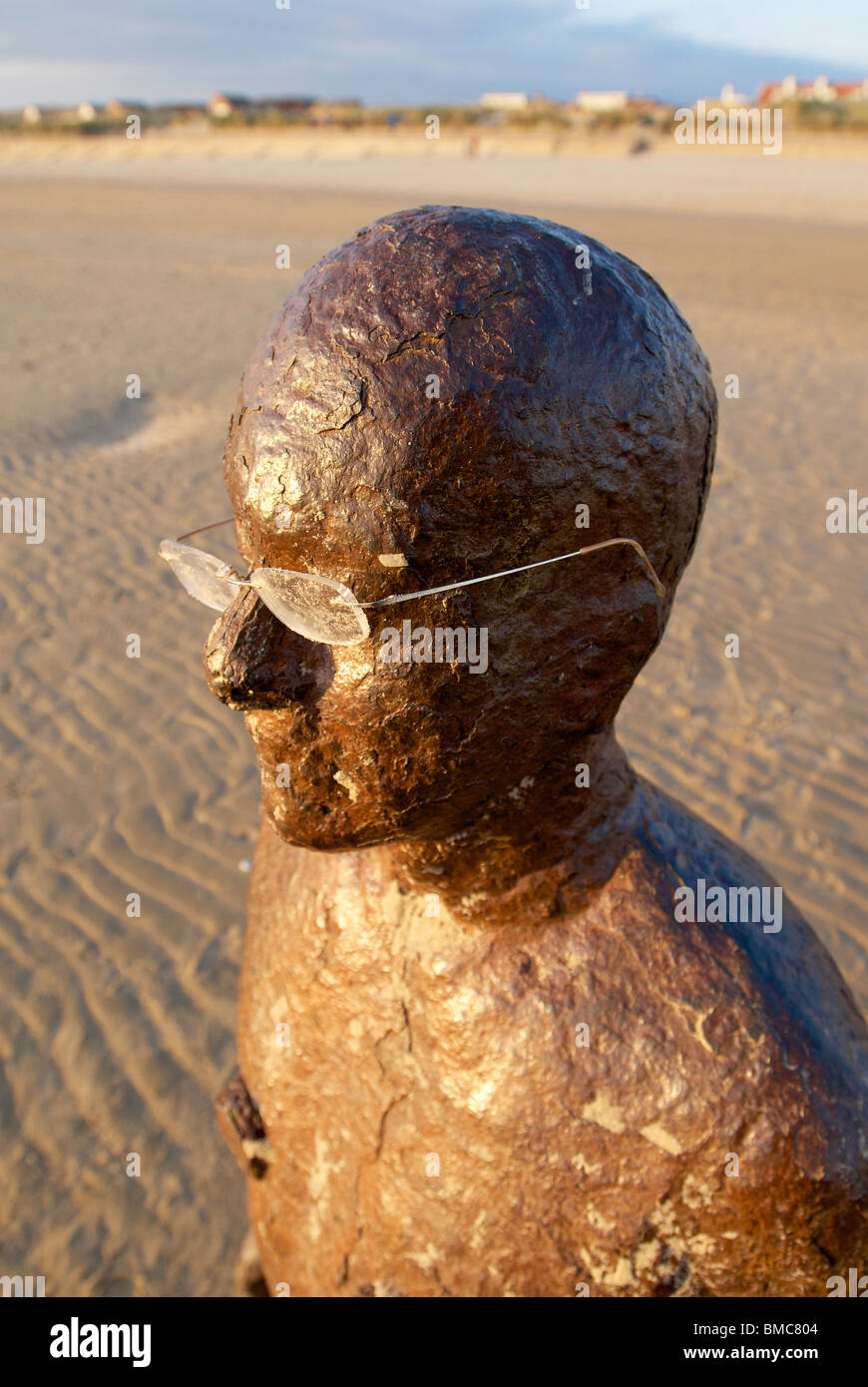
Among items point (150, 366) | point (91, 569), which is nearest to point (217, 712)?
point (91, 569)

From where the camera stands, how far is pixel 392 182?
98.1 ft

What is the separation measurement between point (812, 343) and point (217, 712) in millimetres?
10000

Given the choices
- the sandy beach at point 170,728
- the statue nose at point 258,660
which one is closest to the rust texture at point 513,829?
the statue nose at point 258,660

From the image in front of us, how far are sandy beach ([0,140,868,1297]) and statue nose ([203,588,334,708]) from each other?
2.56 metres

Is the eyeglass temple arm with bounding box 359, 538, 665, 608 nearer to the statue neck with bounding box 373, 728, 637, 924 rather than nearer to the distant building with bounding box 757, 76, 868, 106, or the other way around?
the statue neck with bounding box 373, 728, 637, 924

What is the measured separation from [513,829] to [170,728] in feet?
13.3

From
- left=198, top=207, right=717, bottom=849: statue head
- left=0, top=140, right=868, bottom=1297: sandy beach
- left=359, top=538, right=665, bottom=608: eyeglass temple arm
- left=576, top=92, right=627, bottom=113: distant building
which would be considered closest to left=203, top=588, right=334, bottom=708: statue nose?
left=198, top=207, right=717, bottom=849: statue head

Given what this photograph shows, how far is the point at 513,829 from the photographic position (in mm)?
1714

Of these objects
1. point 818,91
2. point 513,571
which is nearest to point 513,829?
point 513,571

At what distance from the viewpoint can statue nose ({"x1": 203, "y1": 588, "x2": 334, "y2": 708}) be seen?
4.76ft

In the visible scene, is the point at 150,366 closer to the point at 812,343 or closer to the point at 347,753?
the point at 812,343

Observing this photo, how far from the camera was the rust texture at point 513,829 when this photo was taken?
1367 millimetres

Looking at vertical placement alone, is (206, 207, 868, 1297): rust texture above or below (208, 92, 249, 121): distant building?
below

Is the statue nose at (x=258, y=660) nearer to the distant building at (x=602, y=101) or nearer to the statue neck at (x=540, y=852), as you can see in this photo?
the statue neck at (x=540, y=852)
